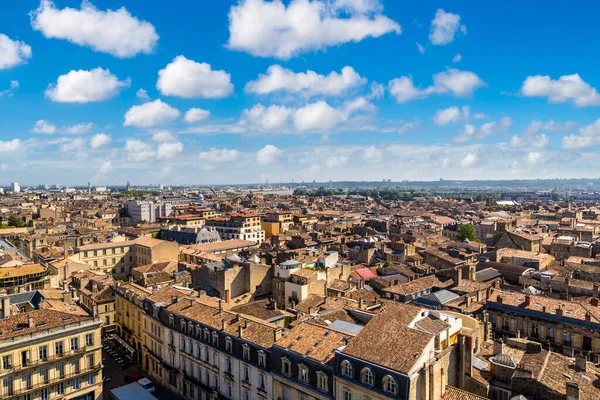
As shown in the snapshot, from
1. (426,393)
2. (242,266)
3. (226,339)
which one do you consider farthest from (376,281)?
(426,393)

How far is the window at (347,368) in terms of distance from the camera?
30609 mm

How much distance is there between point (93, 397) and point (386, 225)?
113 meters

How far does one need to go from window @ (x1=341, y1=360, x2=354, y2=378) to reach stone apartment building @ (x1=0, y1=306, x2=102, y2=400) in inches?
1099

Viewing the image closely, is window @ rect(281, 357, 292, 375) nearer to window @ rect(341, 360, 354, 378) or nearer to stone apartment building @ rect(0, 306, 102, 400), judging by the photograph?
window @ rect(341, 360, 354, 378)

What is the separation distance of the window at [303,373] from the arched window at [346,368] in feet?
12.2

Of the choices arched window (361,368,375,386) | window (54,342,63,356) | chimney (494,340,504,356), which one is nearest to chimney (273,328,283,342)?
arched window (361,368,375,386)

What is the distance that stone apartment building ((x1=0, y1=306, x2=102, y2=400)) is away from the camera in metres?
39.1

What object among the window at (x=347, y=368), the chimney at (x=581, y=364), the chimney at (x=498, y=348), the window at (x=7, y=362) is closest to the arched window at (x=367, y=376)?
the window at (x=347, y=368)

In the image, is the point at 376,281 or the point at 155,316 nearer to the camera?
the point at 155,316

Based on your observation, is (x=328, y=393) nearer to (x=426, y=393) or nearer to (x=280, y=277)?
(x=426, y=393)

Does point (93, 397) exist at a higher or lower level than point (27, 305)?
lower

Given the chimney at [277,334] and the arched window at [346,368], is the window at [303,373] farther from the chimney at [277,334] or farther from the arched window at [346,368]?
the chimney at [277,334]

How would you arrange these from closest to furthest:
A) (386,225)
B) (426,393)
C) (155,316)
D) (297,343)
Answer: (426,393), (297,343), (155,316), (386,225)

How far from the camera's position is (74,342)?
4316cm
